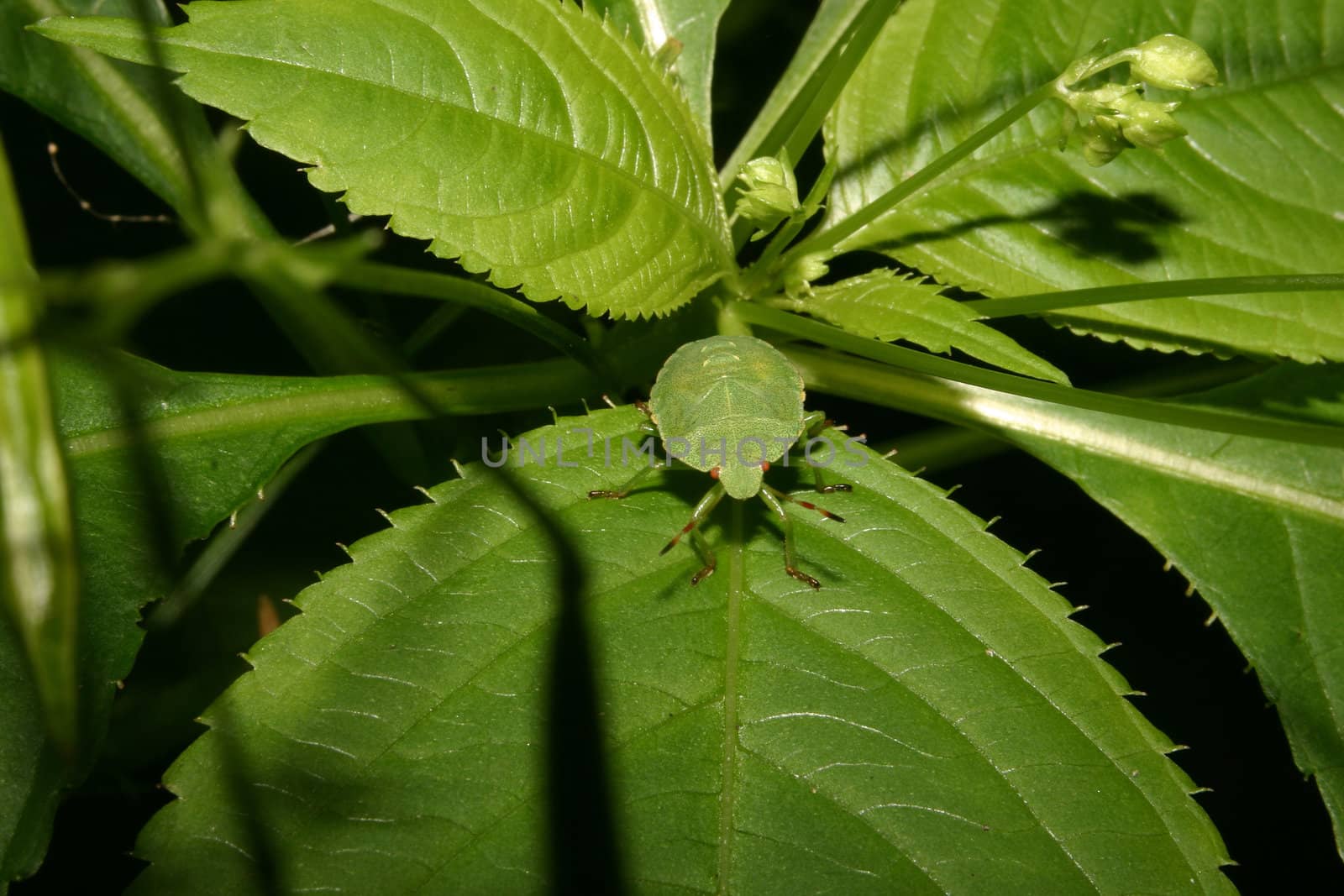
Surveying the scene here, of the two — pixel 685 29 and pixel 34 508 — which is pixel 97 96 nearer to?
pixel 685 29

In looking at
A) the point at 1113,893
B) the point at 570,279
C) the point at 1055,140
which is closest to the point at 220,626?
the point at 570,279

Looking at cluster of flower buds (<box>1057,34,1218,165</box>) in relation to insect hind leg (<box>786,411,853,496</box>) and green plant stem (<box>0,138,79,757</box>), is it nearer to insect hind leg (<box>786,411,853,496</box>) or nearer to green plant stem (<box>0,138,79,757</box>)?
insect hind leg (<box>786,411,853,496</box>)

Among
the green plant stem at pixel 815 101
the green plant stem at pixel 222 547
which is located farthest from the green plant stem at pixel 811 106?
the green plant stem at pixel 222 547

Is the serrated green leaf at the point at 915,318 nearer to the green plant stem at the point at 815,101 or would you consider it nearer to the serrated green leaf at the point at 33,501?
the green plant stem at the point at 815,101

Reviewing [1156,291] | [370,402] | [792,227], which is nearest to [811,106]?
[792,227]

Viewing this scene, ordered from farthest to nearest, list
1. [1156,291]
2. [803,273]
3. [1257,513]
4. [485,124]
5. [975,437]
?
[975,437] → [1257,513] → [803,273] → [1156,291] → [485,124]

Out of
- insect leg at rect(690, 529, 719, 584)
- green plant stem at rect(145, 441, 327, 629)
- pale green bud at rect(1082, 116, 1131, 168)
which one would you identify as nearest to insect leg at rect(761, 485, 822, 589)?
insect leg at rect(690, 529, 719, 584)

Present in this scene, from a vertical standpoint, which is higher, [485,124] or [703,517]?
[485,124]
